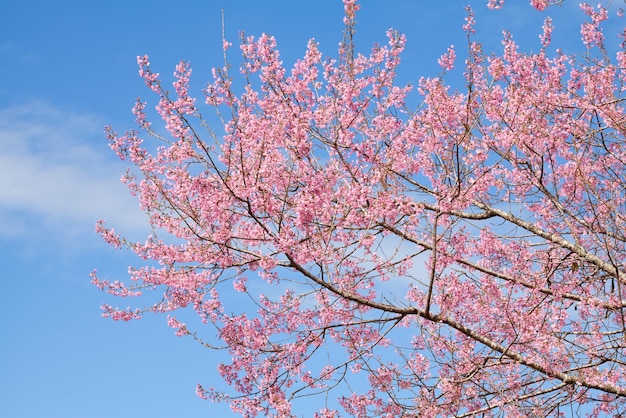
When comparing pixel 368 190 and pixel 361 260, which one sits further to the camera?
pixel 361 260

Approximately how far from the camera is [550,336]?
7.12 metres

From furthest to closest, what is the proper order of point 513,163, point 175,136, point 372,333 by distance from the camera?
point 513,163, point 372,333, point 175,136

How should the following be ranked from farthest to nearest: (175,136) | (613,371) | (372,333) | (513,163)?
(513,163)
(372,333)
(613,371)
(175,136)

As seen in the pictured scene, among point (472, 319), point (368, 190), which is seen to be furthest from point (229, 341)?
point (472, 319)

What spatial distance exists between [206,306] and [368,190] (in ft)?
6.77

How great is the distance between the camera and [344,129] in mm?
7621

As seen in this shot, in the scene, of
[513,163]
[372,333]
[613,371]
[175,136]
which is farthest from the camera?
[513,163]

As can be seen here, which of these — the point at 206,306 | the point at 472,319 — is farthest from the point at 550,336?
the point at 206,306

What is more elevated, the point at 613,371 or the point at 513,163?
the point at 513,163

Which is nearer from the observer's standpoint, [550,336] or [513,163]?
[550,336]

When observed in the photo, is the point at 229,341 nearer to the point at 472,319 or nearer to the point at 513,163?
the point at 472,319

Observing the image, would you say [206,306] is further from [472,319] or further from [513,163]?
[513,163]

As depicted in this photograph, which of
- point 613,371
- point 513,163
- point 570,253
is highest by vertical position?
point 513,163

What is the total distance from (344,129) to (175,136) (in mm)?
1985
